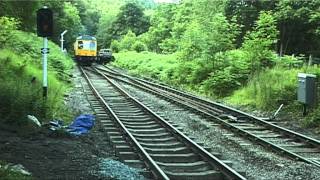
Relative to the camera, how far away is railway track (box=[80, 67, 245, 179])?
9266 millimetres

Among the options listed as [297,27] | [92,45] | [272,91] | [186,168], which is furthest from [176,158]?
[92,45]

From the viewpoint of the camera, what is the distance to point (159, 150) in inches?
448

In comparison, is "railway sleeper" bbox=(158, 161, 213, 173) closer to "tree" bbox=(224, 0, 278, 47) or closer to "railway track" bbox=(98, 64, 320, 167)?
"railway track" bbox=(98, 64, 320, 167)

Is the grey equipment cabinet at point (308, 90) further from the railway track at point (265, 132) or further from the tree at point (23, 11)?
the tree at point (23, 11)

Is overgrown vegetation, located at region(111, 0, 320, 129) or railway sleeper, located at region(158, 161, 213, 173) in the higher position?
overgrown vegetation, located at region(111, 0, 320, 129)

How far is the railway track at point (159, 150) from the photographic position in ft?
30.4

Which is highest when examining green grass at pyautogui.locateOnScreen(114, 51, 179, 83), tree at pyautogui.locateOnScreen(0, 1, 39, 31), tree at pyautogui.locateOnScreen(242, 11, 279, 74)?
tree at pyautogui.locateOnScreen(0, 1, 39, 31)

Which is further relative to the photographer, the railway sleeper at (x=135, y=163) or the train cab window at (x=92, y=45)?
the train cab window at (x=92, y=45)

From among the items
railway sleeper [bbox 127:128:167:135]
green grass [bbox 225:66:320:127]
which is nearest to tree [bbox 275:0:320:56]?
green grass [bbox 225:66:320:127]

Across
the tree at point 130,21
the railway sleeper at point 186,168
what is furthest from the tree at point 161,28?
the railway sleeper at point 186,168

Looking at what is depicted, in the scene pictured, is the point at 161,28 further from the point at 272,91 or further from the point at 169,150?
the point at 169,150

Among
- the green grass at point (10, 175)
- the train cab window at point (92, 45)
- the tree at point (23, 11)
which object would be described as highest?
the tree at point (23, 11)

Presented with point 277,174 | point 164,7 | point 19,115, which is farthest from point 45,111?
point 164,7

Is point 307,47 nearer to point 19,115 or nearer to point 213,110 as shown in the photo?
point 213,110
